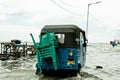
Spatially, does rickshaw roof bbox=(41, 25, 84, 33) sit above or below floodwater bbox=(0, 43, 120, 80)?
above

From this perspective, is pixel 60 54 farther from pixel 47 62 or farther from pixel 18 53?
pixel 18 53

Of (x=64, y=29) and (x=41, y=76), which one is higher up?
(x=64, y=29)

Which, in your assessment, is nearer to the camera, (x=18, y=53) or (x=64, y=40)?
(x=64, y=40)

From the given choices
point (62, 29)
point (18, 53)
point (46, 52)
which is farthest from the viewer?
point (18, 53)

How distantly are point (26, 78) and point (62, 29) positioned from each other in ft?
10.6

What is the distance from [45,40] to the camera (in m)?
13.7

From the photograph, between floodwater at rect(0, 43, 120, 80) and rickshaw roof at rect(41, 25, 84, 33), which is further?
floodwater at rect(0, 43, 120, 80)

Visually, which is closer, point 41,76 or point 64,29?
point 64,29

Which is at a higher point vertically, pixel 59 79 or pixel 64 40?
pixel 64 40

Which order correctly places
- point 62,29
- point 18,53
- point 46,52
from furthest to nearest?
point 18,53
point 62,29
point 46,52

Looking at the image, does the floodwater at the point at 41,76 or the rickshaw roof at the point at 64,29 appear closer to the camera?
the rickshaw roof at the point at 64,29

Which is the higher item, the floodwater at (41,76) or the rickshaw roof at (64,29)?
the rickshaw roof at (64,29)

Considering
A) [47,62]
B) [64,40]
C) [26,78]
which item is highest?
[64,40]

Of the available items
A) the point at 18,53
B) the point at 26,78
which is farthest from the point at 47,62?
the point at 18,53
